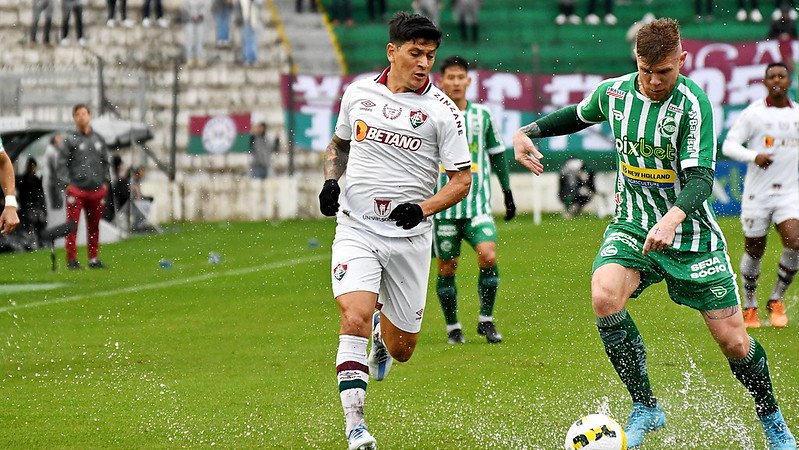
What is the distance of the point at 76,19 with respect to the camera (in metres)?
30.2

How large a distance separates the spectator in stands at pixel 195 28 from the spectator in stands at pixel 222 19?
280 millimetres

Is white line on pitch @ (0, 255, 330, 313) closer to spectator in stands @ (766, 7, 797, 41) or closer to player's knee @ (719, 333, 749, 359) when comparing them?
player's knee @ (719, 333, 749, 359)

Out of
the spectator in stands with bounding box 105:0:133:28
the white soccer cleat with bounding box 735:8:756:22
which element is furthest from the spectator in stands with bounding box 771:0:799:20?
the spectator in stands with bounding box 105:0:133:28

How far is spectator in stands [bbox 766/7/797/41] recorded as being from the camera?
28.8m

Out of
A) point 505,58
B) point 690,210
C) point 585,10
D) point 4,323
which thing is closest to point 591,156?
point 505,58

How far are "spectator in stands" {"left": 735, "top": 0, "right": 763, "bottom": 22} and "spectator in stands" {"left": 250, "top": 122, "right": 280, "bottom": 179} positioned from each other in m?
10.8

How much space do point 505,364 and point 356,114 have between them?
319cm

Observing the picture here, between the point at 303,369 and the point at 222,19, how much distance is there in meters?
21.3

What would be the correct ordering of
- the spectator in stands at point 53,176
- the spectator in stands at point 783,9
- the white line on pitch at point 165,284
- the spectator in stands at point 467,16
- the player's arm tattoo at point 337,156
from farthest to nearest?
the spectator in stands at point 467,16, the spectator in stands at point 783,9, the spectator in stands at point 53,176, the white line on pitch at point 165,284, the player's arm tattoo at point 337,156

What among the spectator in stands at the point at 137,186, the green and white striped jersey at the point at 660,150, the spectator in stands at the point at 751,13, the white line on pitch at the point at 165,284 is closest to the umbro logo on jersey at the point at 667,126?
the green and white striped jersey at the point at 660,150

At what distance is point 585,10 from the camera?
106 ft

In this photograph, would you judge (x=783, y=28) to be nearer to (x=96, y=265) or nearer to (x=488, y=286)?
(x=96, y=265)

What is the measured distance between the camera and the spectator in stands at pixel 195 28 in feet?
98.8

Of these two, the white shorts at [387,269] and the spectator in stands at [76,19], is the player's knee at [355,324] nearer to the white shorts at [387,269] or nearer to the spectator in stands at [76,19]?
the white shorts at [387,269]
